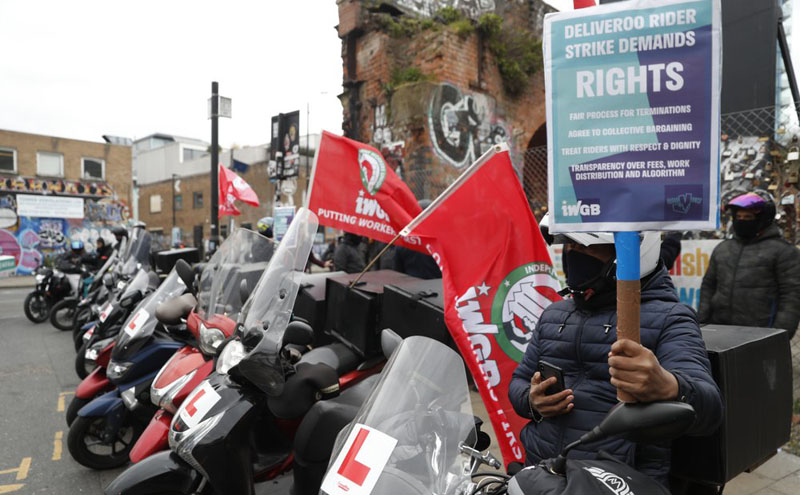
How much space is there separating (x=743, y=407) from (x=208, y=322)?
9.11 feet

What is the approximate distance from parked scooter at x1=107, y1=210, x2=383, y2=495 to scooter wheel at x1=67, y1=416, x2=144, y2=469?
169 centimetres

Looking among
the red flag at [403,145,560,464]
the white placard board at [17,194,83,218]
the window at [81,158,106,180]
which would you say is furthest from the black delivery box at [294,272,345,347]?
the window at [81,158,106,180]

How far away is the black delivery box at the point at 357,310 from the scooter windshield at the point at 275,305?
74 cm

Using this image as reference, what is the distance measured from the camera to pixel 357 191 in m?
4.32

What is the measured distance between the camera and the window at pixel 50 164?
27656mm

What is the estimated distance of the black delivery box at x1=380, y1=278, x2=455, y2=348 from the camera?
313cm

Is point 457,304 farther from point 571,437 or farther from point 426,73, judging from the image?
point 426,73

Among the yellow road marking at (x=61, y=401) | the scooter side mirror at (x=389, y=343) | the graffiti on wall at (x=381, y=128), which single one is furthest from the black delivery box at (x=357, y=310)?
the graffiti on wall at (x=381, y=128)

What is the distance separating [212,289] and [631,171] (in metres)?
2.91

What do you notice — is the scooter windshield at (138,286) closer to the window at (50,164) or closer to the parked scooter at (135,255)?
the parked scooter at (135,255)

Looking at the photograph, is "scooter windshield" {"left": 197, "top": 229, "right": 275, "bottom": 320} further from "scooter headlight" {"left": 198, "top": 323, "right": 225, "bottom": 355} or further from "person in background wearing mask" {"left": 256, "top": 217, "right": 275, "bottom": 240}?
"person in background wearing mask" {"left": 256, "top": 217, "right": 275, "bottom": 240}

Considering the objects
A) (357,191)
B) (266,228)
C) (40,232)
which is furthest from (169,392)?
(40,232)

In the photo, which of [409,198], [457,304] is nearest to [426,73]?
[409,198]

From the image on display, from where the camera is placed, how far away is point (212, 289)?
11.6 ft
